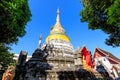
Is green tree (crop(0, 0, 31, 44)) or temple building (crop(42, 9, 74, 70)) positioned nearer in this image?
green tree (crop(0, 0, 31, 44))

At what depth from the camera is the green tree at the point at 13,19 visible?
13664mm

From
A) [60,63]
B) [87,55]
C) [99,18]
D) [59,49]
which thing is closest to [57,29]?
[59,49]

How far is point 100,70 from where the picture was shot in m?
21.4

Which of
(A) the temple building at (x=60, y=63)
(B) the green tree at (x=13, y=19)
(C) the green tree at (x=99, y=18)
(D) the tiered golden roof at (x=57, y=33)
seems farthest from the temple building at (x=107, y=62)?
(B) the green tree at (x=13, y=19)

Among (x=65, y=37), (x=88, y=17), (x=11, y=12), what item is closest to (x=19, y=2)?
(x=11, y=12)

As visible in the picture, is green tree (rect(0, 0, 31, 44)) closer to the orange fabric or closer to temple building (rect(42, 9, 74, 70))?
temple building (rect(42, 9, 74, 70))

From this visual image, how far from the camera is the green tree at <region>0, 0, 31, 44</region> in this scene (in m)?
13.7

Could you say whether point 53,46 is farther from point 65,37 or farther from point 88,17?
point 88,17

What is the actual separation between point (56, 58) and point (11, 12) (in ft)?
39.2

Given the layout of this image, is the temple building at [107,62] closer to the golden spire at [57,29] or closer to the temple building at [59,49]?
the temple building at [59,49]

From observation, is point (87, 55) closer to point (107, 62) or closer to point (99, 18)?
point (107, 62)

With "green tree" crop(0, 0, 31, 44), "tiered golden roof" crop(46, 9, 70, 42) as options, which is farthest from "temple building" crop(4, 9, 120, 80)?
"green tree" crop(0, 0, 31, 44)

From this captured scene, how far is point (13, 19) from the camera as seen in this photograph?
1398 cm

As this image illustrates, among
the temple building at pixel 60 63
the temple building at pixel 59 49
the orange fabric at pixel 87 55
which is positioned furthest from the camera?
the orange fabric at pixel 87 55
